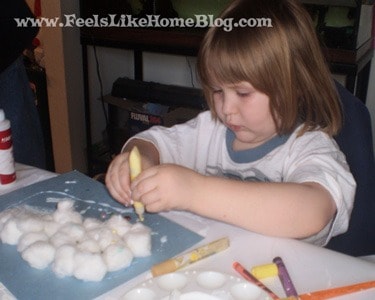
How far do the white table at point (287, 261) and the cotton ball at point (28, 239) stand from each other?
15cm

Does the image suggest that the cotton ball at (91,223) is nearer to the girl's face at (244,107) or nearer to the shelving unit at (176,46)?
the girl's face at (244,107)

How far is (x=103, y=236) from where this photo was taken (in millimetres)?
730

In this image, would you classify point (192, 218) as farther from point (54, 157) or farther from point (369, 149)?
point (54, 157)

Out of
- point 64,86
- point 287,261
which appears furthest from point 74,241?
point 64,86

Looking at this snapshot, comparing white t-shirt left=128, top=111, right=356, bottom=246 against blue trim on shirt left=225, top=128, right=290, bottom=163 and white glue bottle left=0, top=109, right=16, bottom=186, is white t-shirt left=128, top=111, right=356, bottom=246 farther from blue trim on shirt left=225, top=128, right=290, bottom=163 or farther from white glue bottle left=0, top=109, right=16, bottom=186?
white glue bottle left=0, top=109, right=16, bottom=186

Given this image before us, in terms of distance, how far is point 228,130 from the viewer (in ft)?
3.75

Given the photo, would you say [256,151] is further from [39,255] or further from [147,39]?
[147,39]

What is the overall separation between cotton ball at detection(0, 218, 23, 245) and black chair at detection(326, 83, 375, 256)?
1.83 feet

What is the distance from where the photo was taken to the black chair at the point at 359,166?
3.04ft

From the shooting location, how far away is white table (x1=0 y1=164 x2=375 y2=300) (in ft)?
2.18

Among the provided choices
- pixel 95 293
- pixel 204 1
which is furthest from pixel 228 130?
pixel 204 1

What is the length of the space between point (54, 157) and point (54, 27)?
0.64 m

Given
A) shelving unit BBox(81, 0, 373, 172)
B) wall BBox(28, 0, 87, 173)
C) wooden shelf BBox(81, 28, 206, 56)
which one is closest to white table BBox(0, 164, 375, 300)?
shelving unit BBox(81, 0, 373, 172)

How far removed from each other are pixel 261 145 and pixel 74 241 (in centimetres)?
47
